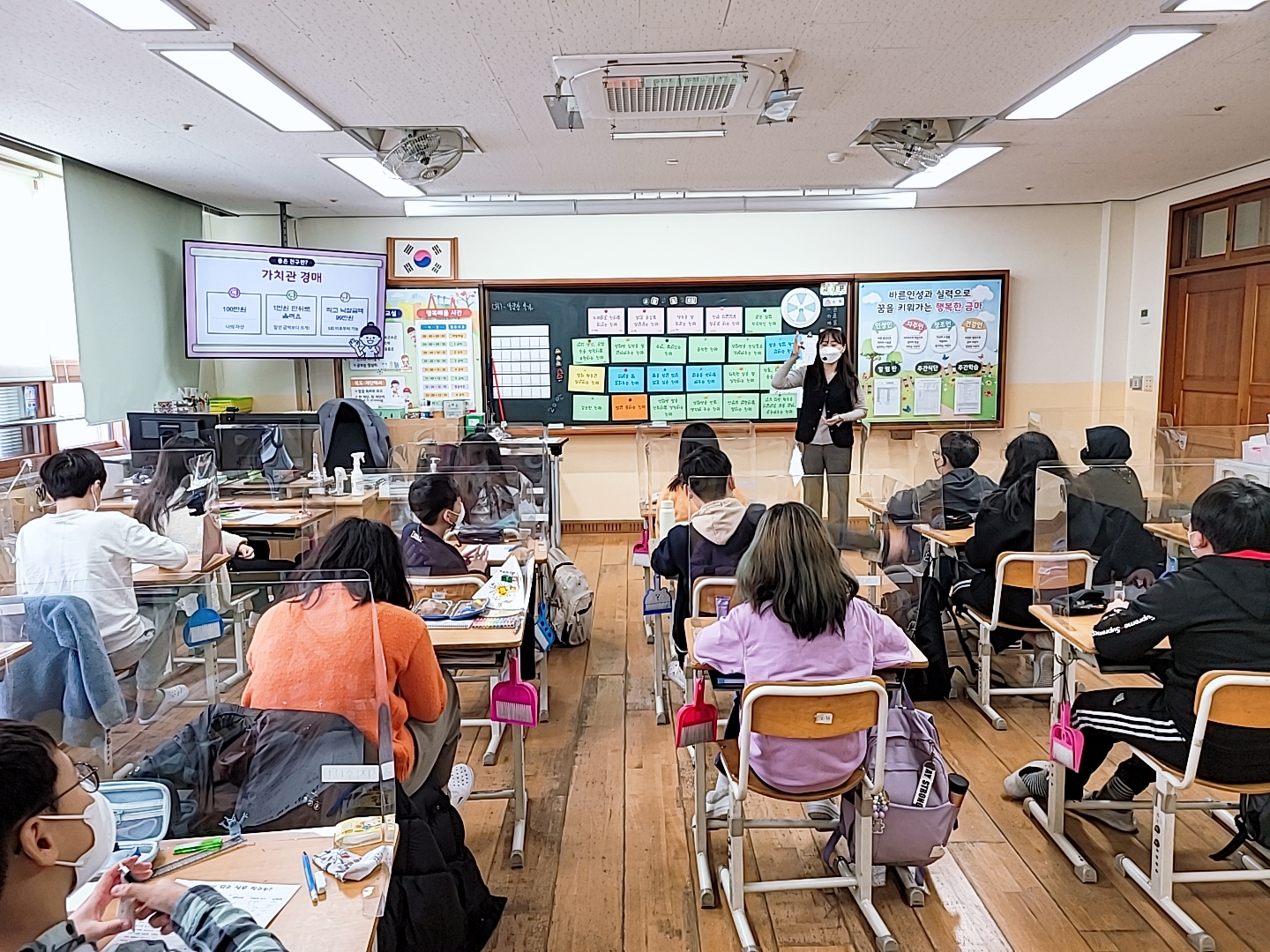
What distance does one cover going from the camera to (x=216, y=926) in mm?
1101

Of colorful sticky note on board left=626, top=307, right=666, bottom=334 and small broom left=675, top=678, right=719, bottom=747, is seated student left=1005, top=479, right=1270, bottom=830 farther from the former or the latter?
colorful sticky note on board left=626, top=307, right=666, bottom=334

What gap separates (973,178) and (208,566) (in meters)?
4.79

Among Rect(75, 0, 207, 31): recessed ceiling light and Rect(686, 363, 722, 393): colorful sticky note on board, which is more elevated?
Rect(75, 0, 207, 31): recessed ceiling light

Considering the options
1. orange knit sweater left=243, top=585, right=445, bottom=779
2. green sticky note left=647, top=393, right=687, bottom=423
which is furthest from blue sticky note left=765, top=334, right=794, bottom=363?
orange knit sweater left=243, top=585, right=445, bottom=779

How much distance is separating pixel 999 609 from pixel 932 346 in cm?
351

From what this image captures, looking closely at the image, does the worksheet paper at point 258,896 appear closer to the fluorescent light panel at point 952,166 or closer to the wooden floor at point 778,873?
the wooden floor at point 778,873

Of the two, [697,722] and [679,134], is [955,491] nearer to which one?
[679,134]

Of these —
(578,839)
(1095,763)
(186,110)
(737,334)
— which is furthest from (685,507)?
(737,334)

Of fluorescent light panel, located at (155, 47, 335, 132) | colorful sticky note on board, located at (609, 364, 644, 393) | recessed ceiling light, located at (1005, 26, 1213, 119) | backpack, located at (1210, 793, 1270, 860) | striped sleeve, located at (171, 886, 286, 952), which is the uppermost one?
recessed ceiling light, located at (1005, 26, 1213, 119)

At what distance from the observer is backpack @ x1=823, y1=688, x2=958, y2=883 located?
2.25m

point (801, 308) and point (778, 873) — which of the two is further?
point (801, 308)

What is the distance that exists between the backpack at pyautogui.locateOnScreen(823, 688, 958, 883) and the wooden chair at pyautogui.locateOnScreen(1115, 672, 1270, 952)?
19.7 inches

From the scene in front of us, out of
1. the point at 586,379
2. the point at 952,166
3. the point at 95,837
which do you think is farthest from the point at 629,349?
→ the point at 95,837

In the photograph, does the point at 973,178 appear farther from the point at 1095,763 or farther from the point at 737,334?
the point at 1095,763
